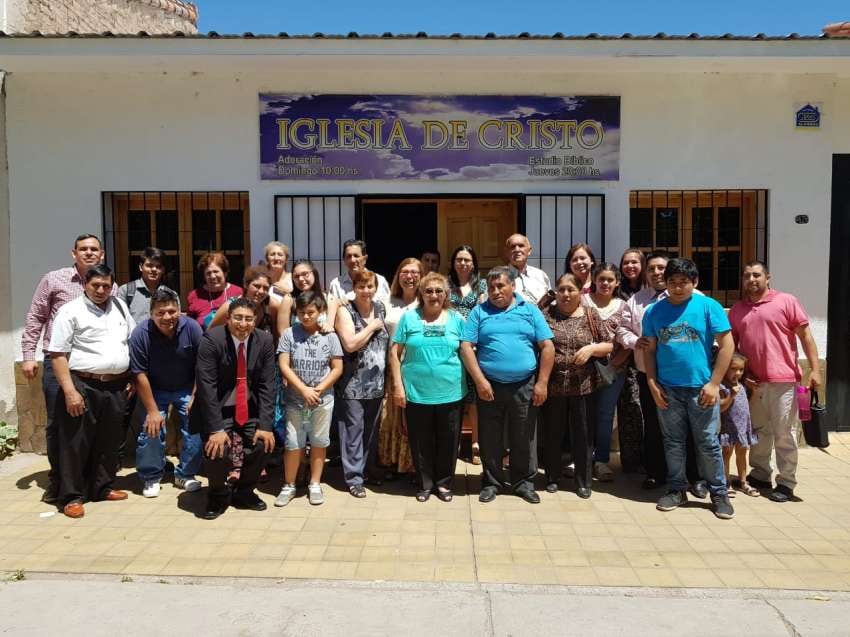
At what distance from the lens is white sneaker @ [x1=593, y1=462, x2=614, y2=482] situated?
5.32 meters

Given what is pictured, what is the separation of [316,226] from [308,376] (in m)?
2.18

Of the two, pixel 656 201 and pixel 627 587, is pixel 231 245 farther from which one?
pixel 627 587

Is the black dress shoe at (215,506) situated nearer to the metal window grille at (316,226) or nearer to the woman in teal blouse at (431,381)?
the woman in teal blouse at (431,381)

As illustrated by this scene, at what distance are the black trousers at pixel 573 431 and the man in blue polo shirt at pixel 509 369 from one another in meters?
0.19

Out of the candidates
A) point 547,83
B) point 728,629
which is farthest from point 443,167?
point 728,629

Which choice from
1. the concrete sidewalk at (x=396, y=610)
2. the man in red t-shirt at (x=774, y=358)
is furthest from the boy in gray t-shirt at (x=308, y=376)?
the man in red t-shirt at (x=774, y=358)

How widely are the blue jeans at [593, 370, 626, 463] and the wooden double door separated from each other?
2222 mm

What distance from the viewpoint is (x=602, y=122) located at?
253 inches

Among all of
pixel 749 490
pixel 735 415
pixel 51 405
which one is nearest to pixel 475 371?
pixel 735 415

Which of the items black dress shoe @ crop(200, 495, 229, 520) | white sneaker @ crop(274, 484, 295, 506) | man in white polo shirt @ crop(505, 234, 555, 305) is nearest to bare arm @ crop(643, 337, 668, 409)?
man in white polo shirt @ crop(505, 234, 555, 305)

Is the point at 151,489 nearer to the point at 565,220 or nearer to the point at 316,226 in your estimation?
the point at 316,226

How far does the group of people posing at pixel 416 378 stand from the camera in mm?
4594

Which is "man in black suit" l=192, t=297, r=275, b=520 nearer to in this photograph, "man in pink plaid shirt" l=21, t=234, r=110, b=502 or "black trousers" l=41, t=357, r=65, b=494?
"black trousers" l=41, t=357, r=65, b=494

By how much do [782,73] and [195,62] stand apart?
545 centimetres
